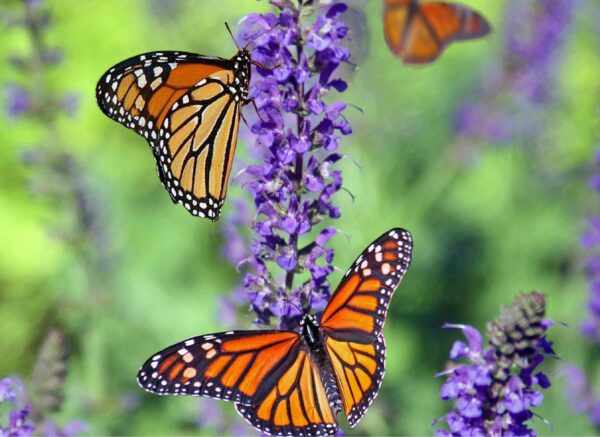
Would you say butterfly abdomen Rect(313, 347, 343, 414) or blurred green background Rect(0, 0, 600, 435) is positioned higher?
blurred green background Rect(0, 0, 600, 435)

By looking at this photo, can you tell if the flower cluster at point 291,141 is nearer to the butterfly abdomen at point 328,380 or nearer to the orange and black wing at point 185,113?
the butterfly abdomen at point 328,380

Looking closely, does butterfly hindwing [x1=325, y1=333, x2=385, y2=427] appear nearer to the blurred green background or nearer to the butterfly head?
the butterfly head

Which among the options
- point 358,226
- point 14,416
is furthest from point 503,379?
point 358,226

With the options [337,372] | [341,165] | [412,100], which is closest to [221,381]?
[337,372]

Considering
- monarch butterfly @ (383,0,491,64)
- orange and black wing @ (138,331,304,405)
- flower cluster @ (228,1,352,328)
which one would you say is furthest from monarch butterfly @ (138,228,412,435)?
monarch butterfly @ (383,0,491,64)

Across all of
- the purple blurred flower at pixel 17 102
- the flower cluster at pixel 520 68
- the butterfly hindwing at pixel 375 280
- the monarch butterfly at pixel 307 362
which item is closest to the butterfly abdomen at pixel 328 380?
the monarch butterfly at pixel 307 362

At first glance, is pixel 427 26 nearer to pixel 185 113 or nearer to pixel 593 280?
pixel 593 280
